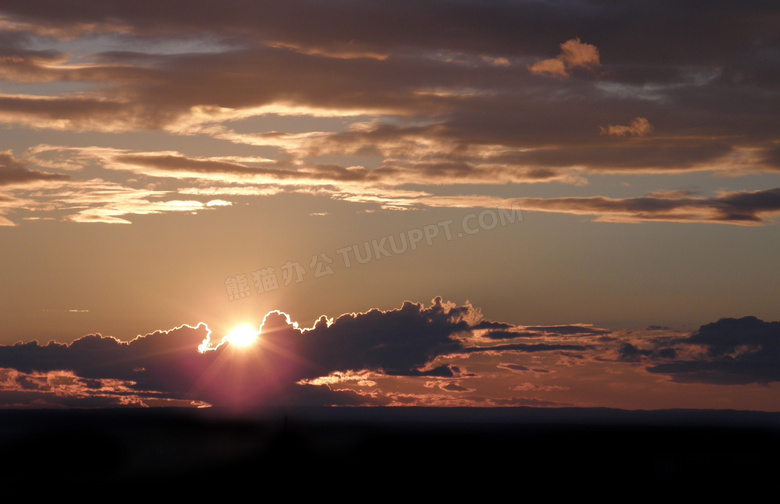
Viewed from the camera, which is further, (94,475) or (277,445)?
(277,445)

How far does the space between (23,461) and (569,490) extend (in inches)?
2868

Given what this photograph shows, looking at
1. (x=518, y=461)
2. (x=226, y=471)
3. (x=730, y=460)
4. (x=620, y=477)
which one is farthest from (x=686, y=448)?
(x=226, y=471)

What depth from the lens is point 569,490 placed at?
3615 inches

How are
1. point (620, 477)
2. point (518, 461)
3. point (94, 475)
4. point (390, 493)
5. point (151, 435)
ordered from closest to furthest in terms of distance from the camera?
point (390, 493)
point (94, 475)
point (620, 477)
point (518, 461)
point (151, 435)

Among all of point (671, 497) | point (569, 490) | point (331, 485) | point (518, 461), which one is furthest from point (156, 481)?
point (518, 461)

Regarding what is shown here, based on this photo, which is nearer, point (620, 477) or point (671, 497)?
point (671, 497)

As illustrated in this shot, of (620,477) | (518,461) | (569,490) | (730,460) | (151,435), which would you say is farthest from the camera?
(151,435)

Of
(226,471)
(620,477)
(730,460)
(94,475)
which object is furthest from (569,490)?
(730,460)

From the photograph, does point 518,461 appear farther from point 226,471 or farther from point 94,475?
point 94,475

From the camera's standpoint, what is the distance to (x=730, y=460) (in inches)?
5827

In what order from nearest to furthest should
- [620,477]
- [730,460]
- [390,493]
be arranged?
[390,493], [620,477], [730,460]

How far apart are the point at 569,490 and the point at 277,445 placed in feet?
246

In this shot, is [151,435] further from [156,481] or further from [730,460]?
[730,460]

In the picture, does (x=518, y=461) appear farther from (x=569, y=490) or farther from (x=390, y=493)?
(x=390, y=493)
